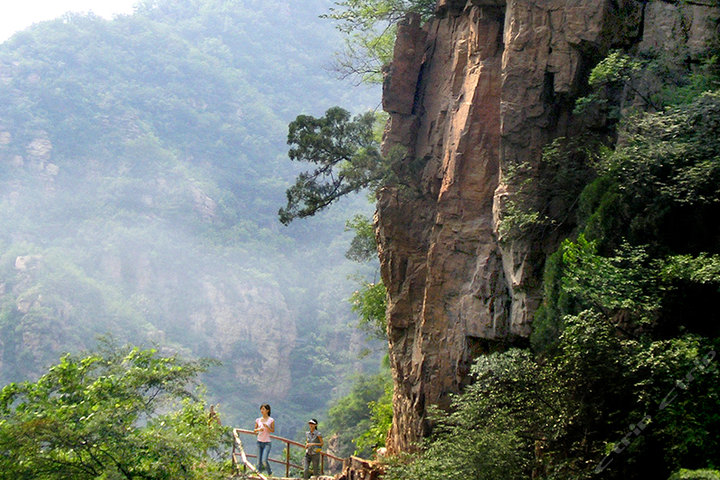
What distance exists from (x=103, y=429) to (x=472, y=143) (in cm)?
846

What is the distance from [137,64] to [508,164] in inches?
2926

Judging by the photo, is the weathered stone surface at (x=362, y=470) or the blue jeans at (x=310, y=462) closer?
the weathered stone surface at (x=362, y=470)

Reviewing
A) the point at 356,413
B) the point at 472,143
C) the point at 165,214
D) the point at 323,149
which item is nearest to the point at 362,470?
the point at 472,143

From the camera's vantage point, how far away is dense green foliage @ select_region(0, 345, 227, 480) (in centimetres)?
1077

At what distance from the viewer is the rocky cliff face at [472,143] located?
1288cm

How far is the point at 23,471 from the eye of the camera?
35.7 feet

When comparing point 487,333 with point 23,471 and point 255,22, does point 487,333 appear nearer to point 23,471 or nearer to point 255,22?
point 23,471

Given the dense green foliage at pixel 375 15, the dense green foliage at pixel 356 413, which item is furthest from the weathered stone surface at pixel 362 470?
the dense green foliage at pixel 356 413

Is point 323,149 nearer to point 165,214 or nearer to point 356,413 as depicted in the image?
point 356,413

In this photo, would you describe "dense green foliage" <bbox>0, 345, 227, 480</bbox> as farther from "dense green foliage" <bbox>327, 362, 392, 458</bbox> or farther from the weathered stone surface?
"dense green foliage" <bbox>327, 362, 392, 458</bbox>

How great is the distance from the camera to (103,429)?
36.4ft

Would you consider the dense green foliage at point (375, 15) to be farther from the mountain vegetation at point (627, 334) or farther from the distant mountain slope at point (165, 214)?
the distant mountain slope at point (165, 214)

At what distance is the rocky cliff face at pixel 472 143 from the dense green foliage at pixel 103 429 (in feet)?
16.2

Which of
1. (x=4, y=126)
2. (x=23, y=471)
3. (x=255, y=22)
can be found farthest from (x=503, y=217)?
(x=255, y=22)
